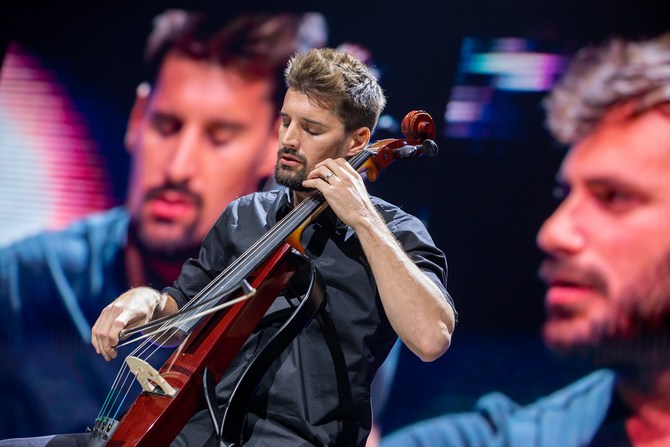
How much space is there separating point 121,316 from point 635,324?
1985 millimetres

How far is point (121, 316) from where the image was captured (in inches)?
66.3

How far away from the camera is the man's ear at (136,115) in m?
3.48

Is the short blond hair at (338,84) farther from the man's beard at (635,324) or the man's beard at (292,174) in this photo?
the man's beard at (635,324)

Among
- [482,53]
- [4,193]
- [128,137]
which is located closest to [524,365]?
[482,53]

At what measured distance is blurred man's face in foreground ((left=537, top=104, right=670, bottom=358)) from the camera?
2795 millimetres

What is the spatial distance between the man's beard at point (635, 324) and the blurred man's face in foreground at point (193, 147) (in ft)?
5.03

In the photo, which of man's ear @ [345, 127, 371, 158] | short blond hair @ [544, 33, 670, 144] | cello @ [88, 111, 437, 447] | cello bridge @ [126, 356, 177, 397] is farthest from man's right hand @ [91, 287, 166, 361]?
short blond hair @ [544, 33, 670, 144]

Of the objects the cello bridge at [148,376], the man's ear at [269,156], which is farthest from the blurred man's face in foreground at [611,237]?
the cello bridge at [148,376]

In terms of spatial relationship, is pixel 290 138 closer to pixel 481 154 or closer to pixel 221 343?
pixel 221 343

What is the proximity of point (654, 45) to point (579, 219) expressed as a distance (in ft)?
2.40

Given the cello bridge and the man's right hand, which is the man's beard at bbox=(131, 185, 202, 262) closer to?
the man's right hand

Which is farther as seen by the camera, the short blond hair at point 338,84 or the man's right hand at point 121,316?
the short blond hair at point 338,84

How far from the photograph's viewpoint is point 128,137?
3.50 m

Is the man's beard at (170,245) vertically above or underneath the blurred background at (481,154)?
underneath
